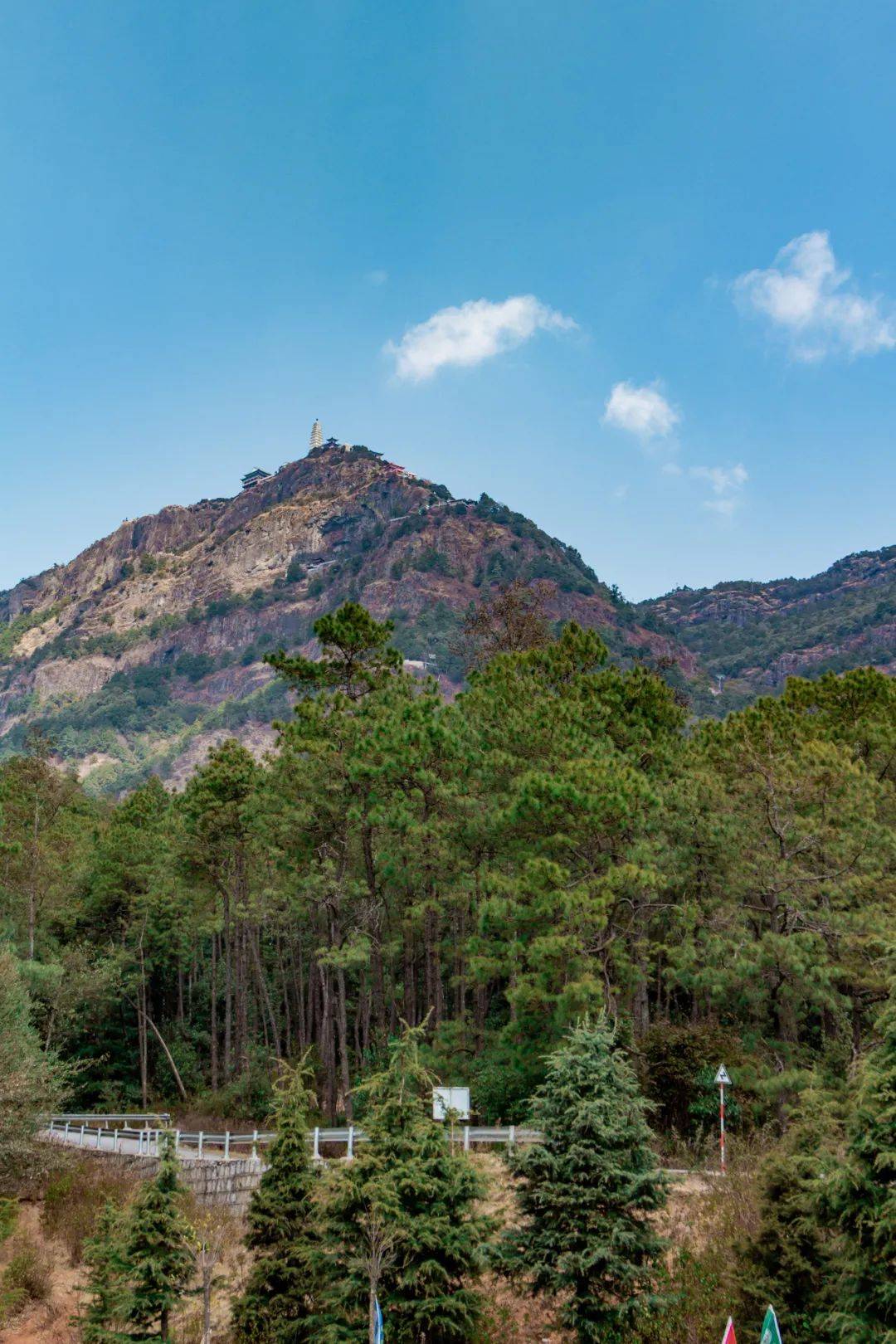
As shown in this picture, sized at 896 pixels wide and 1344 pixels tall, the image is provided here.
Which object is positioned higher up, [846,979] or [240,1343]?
[846,979]

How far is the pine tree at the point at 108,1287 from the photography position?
43.4ft

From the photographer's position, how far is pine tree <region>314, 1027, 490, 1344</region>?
11.1m

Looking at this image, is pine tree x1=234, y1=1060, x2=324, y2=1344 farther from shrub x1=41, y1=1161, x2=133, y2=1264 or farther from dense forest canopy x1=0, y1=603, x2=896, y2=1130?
shrub x1=41, y1=1161, x2=133, y2=1264

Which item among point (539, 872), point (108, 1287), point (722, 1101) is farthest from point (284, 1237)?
point (539, 872)

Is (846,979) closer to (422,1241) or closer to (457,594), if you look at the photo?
(422,1241)

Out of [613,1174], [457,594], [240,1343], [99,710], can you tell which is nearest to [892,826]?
[613,1174]

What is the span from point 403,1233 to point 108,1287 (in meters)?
6.11

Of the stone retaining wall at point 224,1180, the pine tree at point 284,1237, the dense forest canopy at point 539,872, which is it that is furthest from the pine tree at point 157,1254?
the stone retaining wall at point 224,1180

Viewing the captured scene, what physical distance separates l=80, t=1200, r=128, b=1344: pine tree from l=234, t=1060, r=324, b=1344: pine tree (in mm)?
1649

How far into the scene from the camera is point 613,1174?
11.4 meters

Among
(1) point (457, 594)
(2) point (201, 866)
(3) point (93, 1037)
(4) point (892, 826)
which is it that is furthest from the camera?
(1) point (457, 594)

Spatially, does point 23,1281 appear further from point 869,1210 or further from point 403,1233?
point 869,1210

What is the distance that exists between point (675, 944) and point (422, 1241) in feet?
44.8

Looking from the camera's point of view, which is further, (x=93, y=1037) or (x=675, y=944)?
(x=93, y=1037)
